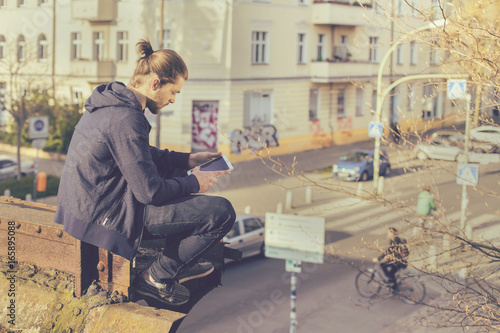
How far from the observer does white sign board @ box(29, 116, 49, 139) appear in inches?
800

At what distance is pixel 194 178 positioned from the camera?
142 inches

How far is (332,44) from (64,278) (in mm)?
34060

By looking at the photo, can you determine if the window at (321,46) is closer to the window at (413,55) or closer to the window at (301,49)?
the window at (301,49)

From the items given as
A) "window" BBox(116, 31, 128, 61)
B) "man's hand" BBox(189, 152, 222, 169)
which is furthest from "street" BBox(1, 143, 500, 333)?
"window" BBox(116, 31, 128, 61)

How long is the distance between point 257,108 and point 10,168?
37.1 ft

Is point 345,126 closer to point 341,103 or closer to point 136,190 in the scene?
point 341,103

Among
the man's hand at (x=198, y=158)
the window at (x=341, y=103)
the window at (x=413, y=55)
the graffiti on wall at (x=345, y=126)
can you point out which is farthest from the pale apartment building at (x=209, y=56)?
the man's hand at (x=198, y=158)

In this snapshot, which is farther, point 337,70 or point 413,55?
point 413,55

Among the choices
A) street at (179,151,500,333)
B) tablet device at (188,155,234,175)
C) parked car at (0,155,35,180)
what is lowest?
street at (179,151,500,333)

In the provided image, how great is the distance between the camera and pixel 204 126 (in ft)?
101

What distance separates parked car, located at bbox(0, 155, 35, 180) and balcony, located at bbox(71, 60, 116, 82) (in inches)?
218

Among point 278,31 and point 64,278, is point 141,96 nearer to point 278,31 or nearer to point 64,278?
point 64,278

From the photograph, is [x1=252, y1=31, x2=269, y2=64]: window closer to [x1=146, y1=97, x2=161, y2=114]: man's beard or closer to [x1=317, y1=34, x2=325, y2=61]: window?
[x1=317, y1=34, x2=325, y2=61]: window

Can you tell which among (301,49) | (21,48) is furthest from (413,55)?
(21,48)
